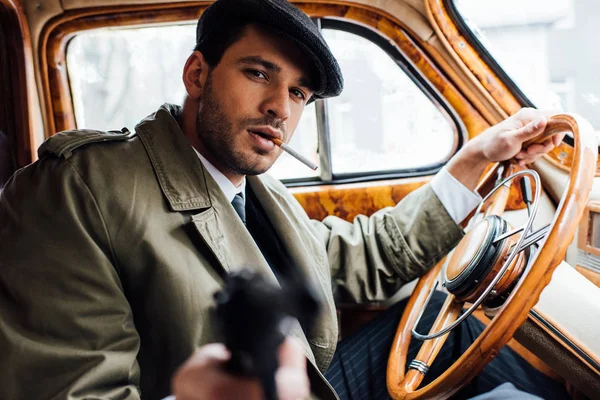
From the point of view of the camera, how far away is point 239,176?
128 cm

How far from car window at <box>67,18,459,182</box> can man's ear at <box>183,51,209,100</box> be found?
711 mm

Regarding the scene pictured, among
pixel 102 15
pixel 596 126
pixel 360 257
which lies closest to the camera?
pixel 360 257

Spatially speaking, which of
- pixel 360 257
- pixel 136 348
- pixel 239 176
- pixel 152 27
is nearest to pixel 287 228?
pixel 239 176

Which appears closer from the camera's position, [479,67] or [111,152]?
[111,152]

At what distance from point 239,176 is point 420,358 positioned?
2.09 feet

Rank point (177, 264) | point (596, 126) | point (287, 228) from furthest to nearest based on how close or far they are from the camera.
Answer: point (596, 126), point (287, 228), point (177, 264)

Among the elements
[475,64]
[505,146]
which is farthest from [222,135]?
[475,64]

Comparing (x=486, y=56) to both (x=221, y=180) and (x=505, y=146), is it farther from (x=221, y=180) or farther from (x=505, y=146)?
(x=221, y=180)

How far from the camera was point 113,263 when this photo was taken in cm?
96

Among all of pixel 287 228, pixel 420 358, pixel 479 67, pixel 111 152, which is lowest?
pixel 420 358

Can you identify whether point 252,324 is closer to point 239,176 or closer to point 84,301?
point 84,301

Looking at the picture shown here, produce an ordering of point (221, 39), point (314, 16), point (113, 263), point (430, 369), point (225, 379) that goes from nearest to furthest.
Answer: point (225, 379), point (113, 263), point (221, 39), point (430, 369), point (314, 16)

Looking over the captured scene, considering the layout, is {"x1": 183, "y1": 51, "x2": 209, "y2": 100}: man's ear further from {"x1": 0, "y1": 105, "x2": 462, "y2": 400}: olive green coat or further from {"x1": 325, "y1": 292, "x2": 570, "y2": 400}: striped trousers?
{"x1": 325, "y1": 292, "x2": 570, "y2": 400}: striped trousers

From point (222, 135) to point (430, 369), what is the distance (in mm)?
899
